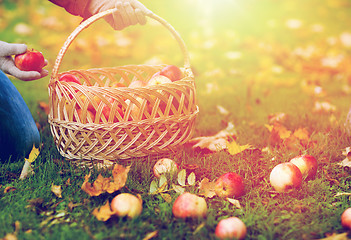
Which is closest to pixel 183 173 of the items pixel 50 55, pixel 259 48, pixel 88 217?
pixel 88 217

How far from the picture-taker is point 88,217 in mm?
1500

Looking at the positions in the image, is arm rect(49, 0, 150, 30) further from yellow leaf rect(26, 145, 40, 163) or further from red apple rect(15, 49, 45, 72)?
yellow leaf rect(26, 145, 40, 163)

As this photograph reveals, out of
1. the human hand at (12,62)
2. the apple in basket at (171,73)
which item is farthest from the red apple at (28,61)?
the apple in basket at (171,73)

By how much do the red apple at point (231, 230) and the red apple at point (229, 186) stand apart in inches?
11.1

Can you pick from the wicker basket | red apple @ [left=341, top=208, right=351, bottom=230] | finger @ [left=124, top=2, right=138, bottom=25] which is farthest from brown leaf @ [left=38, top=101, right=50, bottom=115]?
red apple @ [left=341, top=208, right=351, bottom=230]

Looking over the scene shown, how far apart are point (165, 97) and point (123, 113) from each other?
25 centimetres

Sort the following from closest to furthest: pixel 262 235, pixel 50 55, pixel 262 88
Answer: pixel 262 235
pixel 262 88
pixel 50 55

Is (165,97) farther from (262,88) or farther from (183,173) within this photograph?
(262,88)

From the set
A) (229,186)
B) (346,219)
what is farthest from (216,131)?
(346,219)

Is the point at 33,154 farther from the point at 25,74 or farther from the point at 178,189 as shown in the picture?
the point at 178,189

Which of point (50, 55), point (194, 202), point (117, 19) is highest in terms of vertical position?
point (117, 19)

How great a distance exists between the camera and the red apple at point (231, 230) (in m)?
1.34

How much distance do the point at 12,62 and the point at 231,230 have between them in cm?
135

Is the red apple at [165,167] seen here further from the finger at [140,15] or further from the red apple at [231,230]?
the finger at [140,15]
